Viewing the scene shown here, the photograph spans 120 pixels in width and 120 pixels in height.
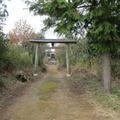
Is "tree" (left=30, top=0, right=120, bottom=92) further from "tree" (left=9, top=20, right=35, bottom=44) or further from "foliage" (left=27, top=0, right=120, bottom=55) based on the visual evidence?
"tree" (left=9, top=20, right=35, bottom=44)

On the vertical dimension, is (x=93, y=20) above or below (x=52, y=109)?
above

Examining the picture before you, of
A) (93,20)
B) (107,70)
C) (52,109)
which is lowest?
(52,109)

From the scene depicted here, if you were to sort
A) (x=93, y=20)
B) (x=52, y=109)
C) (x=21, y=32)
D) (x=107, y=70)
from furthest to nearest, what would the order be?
(x=21, y=32) < (x=107, y=70) < (x=93, y=20) < (x=52, y=109)

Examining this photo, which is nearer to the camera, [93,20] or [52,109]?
[52,109]

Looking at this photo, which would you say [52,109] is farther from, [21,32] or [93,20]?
[21,32]

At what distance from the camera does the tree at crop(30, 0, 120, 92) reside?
1445cm

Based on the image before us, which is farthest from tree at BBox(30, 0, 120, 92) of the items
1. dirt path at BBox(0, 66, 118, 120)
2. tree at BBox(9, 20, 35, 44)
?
tree at BBox(9, 20, 35, 44)

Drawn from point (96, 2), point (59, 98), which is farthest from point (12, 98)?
point (96, 2)

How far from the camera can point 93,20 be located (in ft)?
48.8

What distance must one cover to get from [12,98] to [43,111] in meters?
3.73

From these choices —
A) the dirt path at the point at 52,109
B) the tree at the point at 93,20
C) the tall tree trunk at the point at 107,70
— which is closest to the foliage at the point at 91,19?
the tree at the point at 93,20

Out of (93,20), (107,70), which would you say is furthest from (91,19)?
(107,70)

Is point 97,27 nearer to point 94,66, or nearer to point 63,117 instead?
point 63,117

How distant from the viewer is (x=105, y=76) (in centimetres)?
1633
